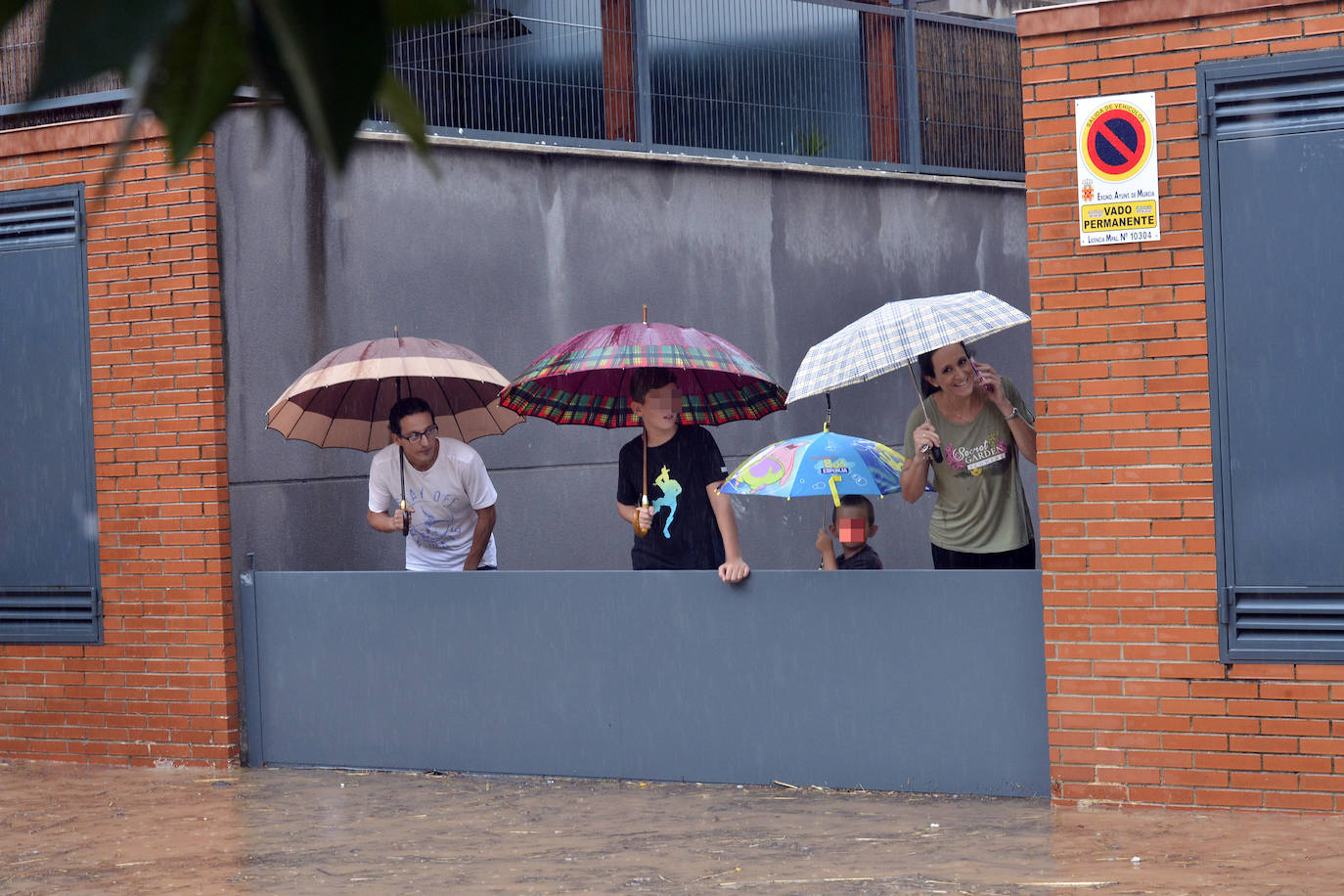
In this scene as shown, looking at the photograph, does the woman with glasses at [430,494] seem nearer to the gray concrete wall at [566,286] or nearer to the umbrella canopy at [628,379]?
the umbrella canopy at [628,379]

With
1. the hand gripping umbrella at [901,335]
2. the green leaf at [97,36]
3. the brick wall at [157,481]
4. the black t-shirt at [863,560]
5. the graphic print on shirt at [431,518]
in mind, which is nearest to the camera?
the green leaf at [97,36]

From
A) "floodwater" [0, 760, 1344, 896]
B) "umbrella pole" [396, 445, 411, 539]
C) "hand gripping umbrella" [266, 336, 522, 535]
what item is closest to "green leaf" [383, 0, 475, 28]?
"floodwater" [0, 760, 1344, 896]

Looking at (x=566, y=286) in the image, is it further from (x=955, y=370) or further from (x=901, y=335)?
(x=955, y=370)

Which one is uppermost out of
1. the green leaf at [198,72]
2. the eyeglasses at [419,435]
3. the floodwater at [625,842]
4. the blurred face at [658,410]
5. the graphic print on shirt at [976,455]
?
the green leaf at [198,72]

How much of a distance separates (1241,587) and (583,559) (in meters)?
5.22

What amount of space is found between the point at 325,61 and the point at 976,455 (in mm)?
5999

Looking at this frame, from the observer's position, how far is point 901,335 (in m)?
6.73

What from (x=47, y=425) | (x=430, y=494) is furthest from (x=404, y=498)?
(x=47, y=425)

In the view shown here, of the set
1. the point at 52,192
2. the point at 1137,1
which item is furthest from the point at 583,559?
the point at 1137,1

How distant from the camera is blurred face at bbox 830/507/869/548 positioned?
7.27 m

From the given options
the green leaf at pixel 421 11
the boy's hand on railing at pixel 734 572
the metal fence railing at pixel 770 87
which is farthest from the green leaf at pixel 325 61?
the metal fence railing at pixel 770 87

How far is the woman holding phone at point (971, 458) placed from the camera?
21.9ft

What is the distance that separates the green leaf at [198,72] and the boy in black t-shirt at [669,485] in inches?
254

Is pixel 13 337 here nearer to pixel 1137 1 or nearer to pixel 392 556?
pixel 392 556
